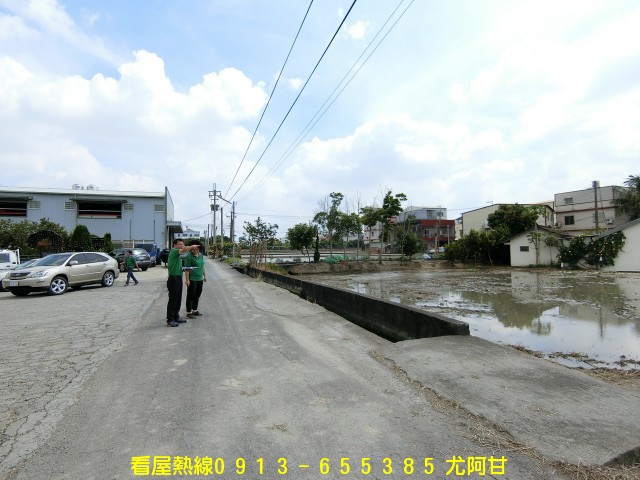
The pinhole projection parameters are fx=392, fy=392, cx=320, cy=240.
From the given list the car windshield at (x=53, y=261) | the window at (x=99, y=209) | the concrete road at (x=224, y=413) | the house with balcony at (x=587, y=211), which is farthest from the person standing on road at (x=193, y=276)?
the house with balcony at (x=587, y=211)

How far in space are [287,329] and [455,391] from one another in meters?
4.17

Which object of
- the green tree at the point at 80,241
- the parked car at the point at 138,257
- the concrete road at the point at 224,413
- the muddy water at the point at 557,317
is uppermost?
the green tree at the point at 80,241

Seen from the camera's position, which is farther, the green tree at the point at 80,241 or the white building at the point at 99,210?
the white building at the point at 99,210

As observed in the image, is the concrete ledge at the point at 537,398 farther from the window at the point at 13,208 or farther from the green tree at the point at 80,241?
the window at the point at 13,208

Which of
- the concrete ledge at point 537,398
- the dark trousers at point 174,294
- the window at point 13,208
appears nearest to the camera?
the concrete ledge at point 537,398

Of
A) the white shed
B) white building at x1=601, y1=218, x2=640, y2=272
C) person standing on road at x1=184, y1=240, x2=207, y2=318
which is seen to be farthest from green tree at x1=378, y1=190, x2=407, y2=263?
person standing on road at x1=184, y1=240, x2=207, y2=318

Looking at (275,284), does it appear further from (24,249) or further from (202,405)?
(24,249)

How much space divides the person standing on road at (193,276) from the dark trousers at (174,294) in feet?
1.87

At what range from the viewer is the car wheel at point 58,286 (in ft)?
44.0

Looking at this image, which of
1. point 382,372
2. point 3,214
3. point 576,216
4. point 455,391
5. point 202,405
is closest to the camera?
point 202,405

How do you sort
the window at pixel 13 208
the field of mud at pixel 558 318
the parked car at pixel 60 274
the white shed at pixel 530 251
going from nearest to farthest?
the field of mud at pixel 558 318 → the parked car at pixel 60 274 → the white shed at pixel 530 251 → the window at pixel 13 208

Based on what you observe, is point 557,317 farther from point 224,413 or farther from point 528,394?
point 224,413

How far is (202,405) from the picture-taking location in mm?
3760

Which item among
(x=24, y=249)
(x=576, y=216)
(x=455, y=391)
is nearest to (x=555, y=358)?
(x=455, y=391)
